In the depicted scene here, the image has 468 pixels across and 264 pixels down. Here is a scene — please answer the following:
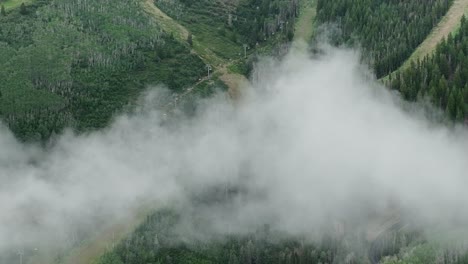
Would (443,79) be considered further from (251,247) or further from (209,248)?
(209,248)

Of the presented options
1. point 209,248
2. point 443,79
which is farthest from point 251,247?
point 443,79

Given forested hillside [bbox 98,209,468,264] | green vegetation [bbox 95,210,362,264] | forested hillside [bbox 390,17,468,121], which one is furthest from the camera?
forested hillside [bbox 390,17,468,121]

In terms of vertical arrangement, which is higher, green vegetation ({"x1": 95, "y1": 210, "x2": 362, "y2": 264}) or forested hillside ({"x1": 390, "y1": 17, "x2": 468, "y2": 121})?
forested hillside ({"x1": 390, "y1": 17, "x2": 468, "y2": 121})

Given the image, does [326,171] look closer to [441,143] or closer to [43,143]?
[441,143]

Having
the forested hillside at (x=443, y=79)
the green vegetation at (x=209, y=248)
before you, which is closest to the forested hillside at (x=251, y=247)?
the green vegetation at (x=209, y=248)

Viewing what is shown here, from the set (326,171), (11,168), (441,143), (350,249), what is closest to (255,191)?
(326,171)

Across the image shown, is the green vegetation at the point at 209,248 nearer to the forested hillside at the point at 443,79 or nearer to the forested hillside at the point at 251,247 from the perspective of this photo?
the forested hillside at the point at 251,247

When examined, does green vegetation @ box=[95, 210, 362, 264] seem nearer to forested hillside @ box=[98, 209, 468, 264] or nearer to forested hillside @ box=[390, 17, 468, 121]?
forested hillside @ box=[98, 209, 468, 264]

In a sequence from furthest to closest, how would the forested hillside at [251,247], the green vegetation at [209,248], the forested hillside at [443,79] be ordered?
the forested hillside at [443,79]
the green vegetation at [209,248]
the forested hillside at [251,247]

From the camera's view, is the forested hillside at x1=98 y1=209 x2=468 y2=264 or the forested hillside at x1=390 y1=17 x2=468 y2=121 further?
the forested hillside at x1=390 y1=17 x2=468 y2=121

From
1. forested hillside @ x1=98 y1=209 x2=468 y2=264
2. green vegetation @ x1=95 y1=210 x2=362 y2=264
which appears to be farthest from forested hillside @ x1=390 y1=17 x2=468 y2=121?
green vegetation @ x1=95 y1=210 x2=362 y2=264
